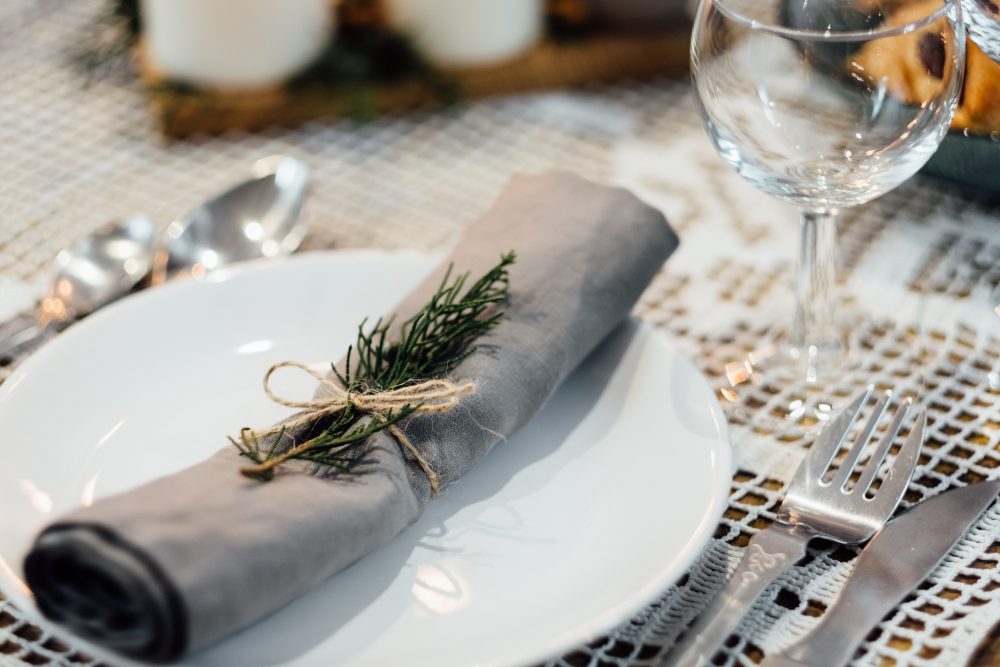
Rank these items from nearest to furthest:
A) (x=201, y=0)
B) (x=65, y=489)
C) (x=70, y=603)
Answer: (x=70, y=603), (x=65, y=489), (x=201, y=0)

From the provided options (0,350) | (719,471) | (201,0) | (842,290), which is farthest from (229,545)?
(201,0)

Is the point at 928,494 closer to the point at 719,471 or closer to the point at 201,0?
the point at 719,471

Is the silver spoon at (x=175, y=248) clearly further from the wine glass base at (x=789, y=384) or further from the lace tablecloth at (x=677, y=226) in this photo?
the wine glass base at (x=789, y=384)

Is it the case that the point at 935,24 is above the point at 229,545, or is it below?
above

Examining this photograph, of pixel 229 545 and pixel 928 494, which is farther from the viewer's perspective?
pixel 928 494

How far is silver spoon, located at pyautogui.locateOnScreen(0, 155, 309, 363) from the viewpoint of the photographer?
2.27ft

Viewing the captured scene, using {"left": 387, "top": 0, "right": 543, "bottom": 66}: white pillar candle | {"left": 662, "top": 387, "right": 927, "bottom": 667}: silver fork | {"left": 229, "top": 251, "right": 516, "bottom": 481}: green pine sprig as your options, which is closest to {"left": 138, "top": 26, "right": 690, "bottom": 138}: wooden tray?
{"left": 387, "top": 0, "right": 543, "bottom": 66}: white pillar candle

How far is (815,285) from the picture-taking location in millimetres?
637

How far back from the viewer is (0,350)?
2.15 ft

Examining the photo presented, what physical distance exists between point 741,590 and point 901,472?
13 cm

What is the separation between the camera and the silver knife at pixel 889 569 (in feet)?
1.45

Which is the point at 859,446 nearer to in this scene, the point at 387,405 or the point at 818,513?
the point at 818,513

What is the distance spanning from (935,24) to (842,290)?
241mm

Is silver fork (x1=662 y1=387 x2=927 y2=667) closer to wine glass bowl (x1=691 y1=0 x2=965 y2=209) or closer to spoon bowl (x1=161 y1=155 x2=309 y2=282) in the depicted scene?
wine glass bowl (x1=691 y1=0 x2=965 y2=209)
